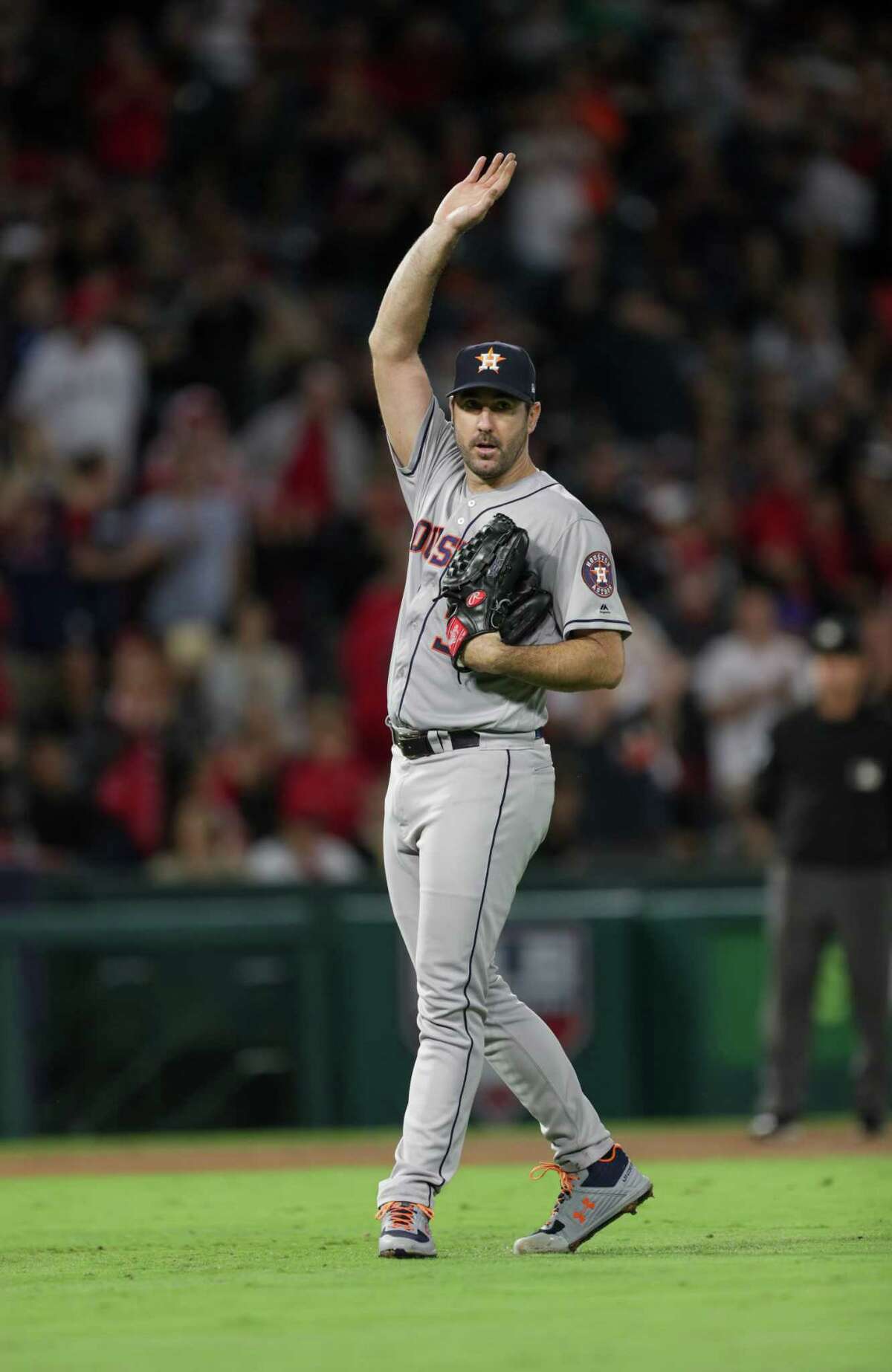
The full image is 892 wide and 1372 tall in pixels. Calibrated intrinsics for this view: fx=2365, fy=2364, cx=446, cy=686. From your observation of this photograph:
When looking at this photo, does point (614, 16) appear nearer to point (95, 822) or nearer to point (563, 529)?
point (95, 822)

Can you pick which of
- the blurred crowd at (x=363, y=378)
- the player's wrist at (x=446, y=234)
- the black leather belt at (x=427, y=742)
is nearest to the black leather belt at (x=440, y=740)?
the black leather belt at (x=427, y=742)

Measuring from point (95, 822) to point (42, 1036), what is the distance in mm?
1279

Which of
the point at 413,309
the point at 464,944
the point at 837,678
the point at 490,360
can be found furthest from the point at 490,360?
the point at 837,678

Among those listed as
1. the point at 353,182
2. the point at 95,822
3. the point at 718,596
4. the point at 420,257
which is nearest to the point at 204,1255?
the point at 420,257

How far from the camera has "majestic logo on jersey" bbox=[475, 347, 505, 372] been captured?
5730 mm

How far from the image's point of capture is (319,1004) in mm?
11461

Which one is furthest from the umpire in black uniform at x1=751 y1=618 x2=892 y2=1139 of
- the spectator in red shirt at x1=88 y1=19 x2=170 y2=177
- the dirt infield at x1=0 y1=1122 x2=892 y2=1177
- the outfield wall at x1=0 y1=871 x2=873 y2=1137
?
the spectator in red shirt at x1=88 y1=19 x2=170 y2=177

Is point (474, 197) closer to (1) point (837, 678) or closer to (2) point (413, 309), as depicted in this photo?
(2) point (413, 309)

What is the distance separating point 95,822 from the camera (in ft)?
39.5

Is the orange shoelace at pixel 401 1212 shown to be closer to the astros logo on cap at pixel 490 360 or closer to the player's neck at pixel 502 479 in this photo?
the player's neck at pixel 502 479

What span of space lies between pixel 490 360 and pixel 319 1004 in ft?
20.4

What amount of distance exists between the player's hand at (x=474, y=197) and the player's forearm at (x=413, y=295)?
3 centimetres

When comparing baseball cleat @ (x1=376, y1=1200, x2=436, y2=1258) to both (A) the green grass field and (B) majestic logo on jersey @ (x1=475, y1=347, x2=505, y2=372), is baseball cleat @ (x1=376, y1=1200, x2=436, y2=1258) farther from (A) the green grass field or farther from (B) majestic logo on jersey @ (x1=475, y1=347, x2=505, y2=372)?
(B) majestic logo on jersey @ (x1=475, y1=347, x2=505, y2=372)

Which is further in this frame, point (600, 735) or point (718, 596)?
point (718, 596)
